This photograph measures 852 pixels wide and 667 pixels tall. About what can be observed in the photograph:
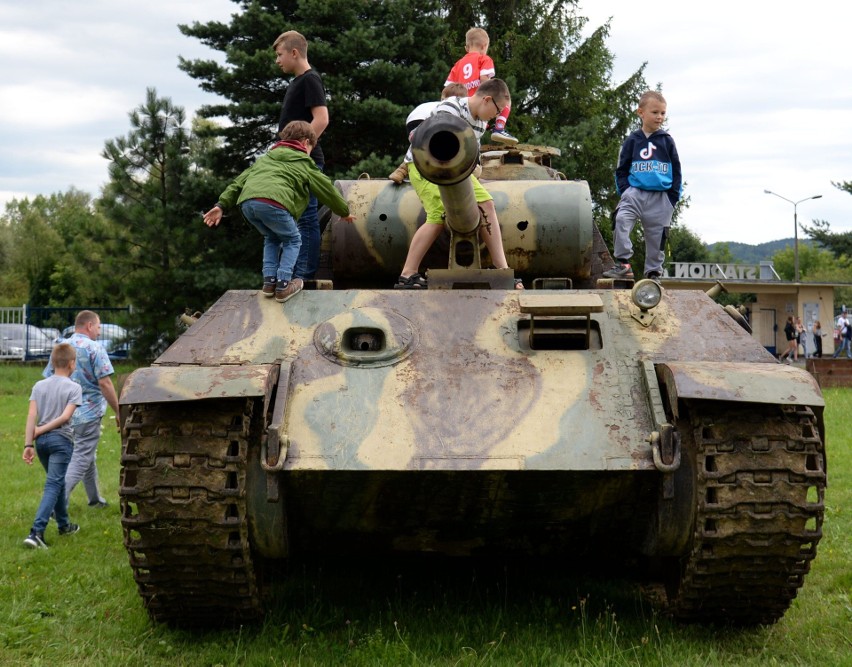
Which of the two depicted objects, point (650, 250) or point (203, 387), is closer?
point (203, 387)

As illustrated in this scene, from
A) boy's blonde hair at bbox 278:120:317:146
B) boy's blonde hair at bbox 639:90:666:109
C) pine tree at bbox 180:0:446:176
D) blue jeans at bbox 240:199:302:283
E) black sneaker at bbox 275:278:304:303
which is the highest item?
pine tree at bbox 180:0:446:176

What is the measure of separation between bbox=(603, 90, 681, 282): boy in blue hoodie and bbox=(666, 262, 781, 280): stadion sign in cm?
3417

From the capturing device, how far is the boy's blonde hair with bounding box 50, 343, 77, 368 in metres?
8.06

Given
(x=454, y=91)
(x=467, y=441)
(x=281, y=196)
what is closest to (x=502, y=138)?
(x=454, y=91)

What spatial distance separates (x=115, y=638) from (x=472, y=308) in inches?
98.9

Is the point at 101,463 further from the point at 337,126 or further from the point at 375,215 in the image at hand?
the point at 337,126

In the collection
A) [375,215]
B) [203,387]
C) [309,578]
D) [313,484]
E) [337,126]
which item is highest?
[337,126]

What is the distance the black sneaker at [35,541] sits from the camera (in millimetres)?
7632

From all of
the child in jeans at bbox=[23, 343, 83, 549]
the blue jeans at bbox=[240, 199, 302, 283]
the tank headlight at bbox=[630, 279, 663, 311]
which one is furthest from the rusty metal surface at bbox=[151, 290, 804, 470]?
the child in jeans at bbox=[23, 343, 83, 549]

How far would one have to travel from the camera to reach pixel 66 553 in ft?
24.4

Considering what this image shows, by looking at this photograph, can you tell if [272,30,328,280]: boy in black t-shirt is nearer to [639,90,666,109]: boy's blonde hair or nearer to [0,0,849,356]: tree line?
[639,90,666,109]: boy's blonde hair

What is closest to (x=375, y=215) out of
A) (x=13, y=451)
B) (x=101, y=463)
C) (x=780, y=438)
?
(x=780, y=438)

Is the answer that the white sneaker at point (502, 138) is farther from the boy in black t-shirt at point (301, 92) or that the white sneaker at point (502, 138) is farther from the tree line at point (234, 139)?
the tree line at point (234, 139)

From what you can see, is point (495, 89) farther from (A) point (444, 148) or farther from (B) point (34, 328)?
(B) point (34, 328)
